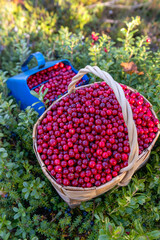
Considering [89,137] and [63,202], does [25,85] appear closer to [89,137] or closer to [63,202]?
[89,137]

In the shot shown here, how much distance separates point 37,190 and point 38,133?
1.66 ft

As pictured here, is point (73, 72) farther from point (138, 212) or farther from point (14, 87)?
point (138, 212)

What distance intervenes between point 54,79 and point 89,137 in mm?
1096

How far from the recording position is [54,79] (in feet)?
7.47

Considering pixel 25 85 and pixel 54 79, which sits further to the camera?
pixel 54 79

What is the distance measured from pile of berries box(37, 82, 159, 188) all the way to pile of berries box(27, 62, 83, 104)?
380 mm

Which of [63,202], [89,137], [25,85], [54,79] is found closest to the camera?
[89,137]

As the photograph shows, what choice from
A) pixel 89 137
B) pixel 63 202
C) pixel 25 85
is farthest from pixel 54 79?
pixel 63 202

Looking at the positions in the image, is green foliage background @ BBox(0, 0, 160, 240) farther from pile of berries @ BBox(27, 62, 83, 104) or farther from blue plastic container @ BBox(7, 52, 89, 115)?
pile of berries @ BBox(27, 62, 83, 104)

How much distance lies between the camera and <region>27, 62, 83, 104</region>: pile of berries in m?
2.15

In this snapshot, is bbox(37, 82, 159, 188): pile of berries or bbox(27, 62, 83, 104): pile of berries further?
bbox(27, 62, 83, 104): pile of berries

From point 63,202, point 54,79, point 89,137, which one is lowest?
point 63,202

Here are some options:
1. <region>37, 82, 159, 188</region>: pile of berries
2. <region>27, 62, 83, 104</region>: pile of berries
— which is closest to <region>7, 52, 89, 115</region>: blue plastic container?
<region>27, 62, 83, 104</region>: pile of berries

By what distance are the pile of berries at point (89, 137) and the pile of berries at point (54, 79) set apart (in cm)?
38
